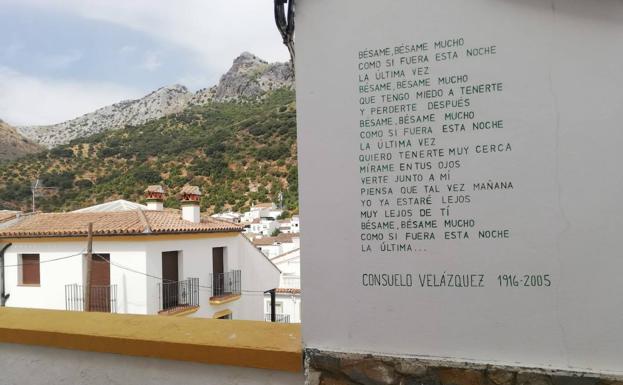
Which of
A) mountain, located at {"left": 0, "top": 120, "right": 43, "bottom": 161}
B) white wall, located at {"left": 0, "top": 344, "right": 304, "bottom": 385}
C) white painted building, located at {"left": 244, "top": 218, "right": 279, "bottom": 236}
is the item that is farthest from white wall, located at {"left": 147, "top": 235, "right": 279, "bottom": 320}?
mountain, located at {"left": 0, "top": 120, "right": 43, "bottom": 161}

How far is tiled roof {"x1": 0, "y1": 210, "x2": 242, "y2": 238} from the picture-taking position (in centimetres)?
1524

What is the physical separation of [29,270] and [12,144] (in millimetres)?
65677

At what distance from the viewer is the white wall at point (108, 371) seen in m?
2.50

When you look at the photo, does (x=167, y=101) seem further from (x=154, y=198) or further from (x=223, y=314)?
(x=223, y=314)

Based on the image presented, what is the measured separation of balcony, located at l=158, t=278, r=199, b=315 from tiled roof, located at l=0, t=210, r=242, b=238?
178 centimetres

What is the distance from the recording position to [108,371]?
2.80m

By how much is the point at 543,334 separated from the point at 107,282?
15540 mm

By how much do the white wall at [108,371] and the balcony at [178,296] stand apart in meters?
12.5

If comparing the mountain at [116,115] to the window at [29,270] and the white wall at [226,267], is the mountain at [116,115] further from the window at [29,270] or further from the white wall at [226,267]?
the window at [29,270]

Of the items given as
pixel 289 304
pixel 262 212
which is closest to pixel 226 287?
pixel 289 304

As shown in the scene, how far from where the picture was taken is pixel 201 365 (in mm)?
2590

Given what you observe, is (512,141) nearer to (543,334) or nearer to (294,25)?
(543,334)

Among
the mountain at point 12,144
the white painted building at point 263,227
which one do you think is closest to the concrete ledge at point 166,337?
the white painted building at point 263,227

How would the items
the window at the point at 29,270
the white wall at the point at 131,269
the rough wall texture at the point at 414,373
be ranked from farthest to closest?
the window at the point at 29,270, the white wall at the point at 131,269, the rough wall texture at the point at 414,373
